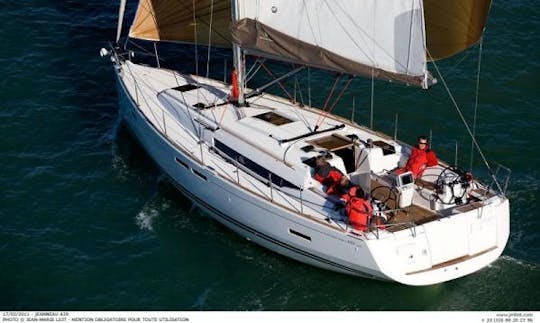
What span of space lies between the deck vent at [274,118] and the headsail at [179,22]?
375 centimetres

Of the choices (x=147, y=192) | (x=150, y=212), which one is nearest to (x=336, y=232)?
(x=150, y=212)

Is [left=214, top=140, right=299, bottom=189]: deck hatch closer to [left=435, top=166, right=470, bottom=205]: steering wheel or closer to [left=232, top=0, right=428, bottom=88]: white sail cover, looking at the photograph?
[left=232, top=0, right=428, bottom=88]: white sail cover

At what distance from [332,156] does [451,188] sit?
4.13 m

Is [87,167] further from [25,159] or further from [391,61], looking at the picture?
[391,61]

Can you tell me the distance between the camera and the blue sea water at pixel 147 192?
2900cm

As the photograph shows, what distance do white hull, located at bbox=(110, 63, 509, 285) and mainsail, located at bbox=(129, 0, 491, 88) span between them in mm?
4441

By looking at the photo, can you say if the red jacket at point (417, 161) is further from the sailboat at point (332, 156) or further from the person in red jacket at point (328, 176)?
the person in red jacket at point (328, 176)

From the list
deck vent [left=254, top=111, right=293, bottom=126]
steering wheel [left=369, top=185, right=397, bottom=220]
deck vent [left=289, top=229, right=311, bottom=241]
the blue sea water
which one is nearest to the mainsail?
deck vent [left=254, top=111, right=293, bottom=126]

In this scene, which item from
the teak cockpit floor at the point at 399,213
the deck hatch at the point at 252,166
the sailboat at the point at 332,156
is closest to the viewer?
the sailboat at the point at 332,156

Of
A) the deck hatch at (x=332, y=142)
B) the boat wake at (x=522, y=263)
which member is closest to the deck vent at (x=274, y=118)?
the deck hatch at (x=332, y=142)

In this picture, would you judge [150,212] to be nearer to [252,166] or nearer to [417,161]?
[252,166]

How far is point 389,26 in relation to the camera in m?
28.3

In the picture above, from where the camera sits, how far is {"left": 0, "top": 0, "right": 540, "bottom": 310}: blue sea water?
1142 inches

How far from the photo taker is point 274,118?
3272 cm
